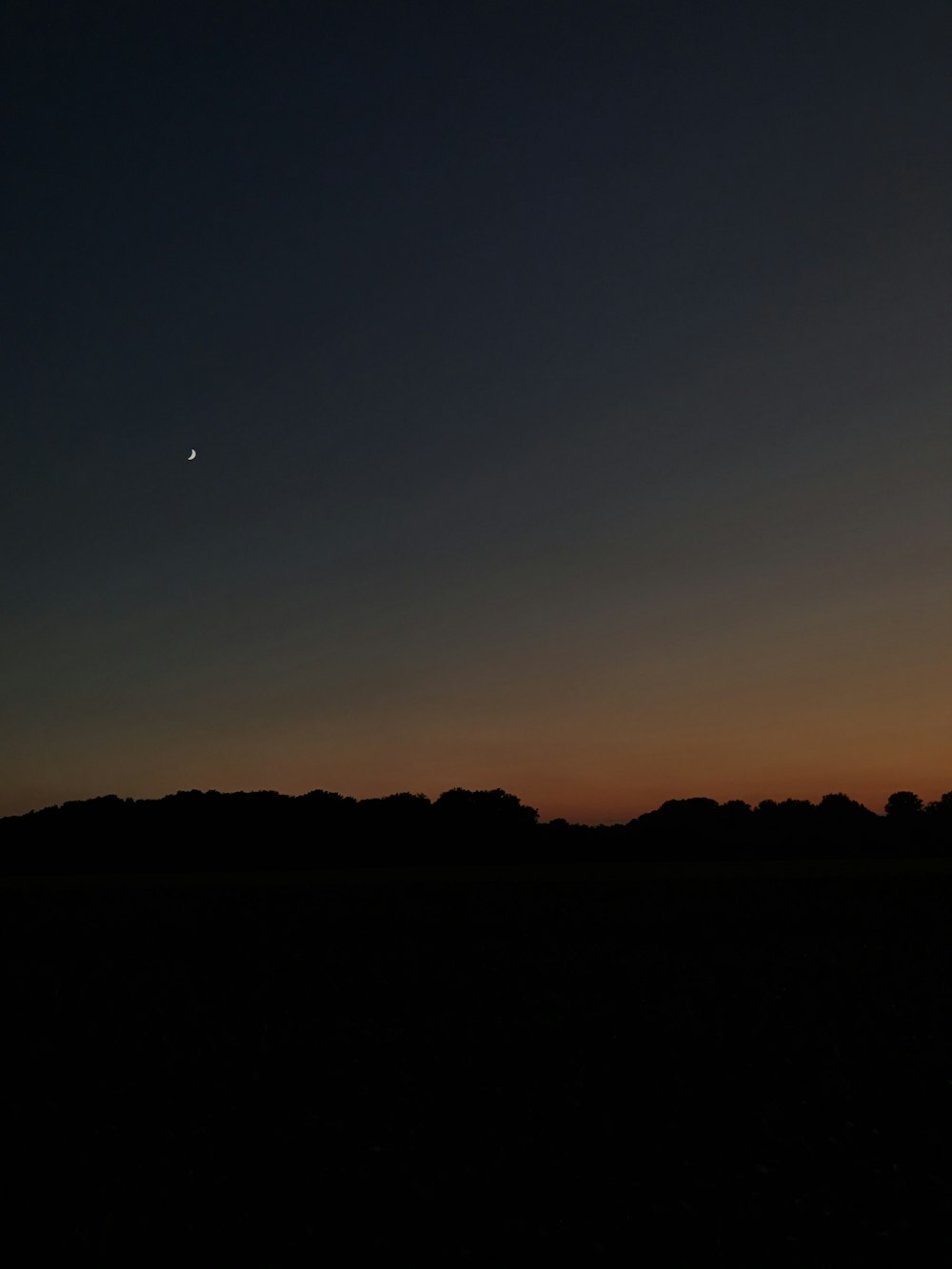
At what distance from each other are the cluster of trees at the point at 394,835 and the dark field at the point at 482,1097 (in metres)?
25.4

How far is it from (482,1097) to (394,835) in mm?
40112

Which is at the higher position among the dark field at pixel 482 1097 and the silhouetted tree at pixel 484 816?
the silhouetted tree at pixel 484 816

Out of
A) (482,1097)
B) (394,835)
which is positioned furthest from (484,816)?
(482,1097)

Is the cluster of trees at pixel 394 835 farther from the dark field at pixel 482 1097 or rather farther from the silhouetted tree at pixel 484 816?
the dark field at pixel 482 1097

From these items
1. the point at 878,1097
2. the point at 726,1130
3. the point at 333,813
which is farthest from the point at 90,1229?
the point at 333,813

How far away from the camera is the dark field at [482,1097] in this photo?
28.2 ft

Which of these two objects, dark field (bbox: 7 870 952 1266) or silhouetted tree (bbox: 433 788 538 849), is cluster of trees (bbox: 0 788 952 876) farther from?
dark field (bbox: 7 870 952 1266)

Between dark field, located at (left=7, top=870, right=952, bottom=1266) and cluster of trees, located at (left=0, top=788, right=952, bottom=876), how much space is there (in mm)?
25364

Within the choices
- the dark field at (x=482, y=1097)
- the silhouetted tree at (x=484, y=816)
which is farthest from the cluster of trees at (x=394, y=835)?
the dark field at (x=482, y=1097)

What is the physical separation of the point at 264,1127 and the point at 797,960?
11620mm

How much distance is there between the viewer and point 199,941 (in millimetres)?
22062

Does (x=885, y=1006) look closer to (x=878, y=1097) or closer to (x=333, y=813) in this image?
(x=878, y=1097)

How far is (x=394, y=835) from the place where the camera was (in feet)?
168

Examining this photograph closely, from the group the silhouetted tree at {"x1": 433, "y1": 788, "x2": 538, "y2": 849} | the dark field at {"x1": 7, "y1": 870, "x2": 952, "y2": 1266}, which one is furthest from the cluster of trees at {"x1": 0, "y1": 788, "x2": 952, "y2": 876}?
the dark field at {"x1": 7, "y1": 870, "x2": 952, "y2": 1266}
